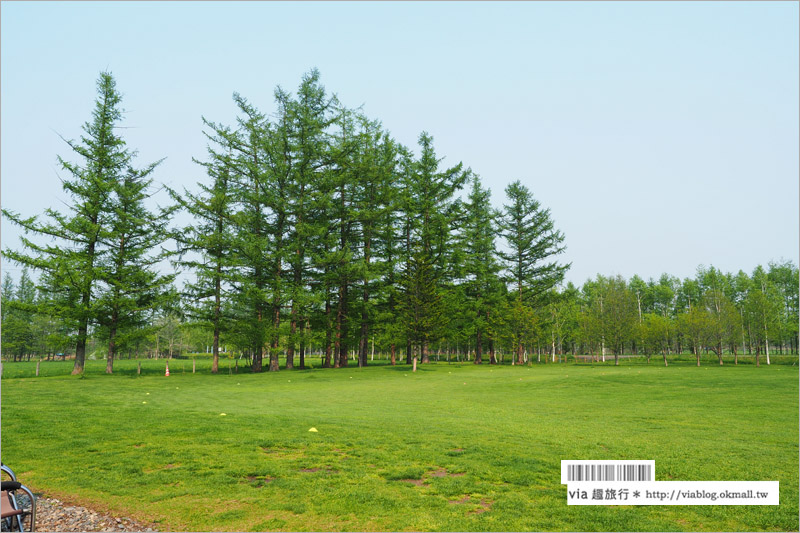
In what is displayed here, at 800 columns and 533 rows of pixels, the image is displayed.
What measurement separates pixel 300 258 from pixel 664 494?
1333 inches

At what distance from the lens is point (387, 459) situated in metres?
7.58

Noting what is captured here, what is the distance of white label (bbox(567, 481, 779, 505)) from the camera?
17.7 ft

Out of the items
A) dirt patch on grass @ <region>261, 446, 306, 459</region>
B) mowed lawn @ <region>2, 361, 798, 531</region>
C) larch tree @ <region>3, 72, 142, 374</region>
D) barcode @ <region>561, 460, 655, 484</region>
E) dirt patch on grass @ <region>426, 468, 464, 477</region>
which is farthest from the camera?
larch tree @ <region>3, 72, 142, 374</region>

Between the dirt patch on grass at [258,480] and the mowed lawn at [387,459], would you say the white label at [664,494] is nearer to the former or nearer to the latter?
the mowed lawn at [387,459]

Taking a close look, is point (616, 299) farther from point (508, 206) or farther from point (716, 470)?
point (716, 470)

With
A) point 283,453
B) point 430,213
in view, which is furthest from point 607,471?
point 430,213

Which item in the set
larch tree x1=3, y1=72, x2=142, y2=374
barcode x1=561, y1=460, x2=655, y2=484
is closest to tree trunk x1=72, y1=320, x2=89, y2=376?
larch tree x1=3, y1=72, x2=142, y2=374

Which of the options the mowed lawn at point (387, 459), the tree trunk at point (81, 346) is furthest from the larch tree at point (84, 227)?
the mowed lawn at point (387, 459)

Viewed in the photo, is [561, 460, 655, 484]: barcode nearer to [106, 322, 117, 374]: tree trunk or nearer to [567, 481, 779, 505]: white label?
[567, 481, 779, 505]: white label

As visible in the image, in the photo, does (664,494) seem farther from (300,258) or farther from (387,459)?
(300,258)

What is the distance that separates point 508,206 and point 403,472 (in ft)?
165

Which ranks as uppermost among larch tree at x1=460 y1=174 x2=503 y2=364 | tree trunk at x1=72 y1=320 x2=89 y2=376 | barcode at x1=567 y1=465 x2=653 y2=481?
larch tree at x1=460 y1=174 x2=503 y2=364

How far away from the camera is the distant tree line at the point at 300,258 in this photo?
33.2m

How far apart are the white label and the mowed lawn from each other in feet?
0.32
